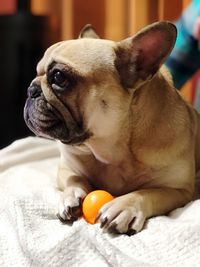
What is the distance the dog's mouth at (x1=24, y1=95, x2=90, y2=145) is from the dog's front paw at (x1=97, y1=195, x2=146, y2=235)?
0.17 m

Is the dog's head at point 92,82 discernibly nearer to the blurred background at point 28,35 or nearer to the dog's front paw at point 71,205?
the dog's front paw at point 71,205

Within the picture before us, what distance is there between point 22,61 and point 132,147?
1.14 metres

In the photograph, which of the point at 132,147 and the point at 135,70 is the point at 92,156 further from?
the point at 135,70

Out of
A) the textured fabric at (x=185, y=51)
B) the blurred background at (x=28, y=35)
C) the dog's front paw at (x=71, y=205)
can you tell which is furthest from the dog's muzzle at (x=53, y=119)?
the blurred background at (x=28, y=35)

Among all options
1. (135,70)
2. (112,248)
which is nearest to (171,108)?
(135,70)

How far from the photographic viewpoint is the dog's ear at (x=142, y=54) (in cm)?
111

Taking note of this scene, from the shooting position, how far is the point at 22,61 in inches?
86.5

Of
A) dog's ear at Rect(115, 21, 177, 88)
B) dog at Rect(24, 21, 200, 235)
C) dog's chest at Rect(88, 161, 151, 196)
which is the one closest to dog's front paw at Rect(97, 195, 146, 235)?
dog at Rect(24, 21, 200, 235)

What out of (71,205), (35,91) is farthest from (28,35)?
(71,205)

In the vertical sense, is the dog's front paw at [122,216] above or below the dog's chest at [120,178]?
→ above

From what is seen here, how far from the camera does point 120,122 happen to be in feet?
3.77

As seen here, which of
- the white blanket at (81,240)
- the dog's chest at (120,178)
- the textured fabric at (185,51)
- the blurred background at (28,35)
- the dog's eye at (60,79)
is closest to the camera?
the white blanket at (81,240)

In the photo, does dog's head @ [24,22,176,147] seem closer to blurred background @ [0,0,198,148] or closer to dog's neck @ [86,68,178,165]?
dog's neck @ [86,68,178,165]

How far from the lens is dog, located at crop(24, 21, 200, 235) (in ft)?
3.56
